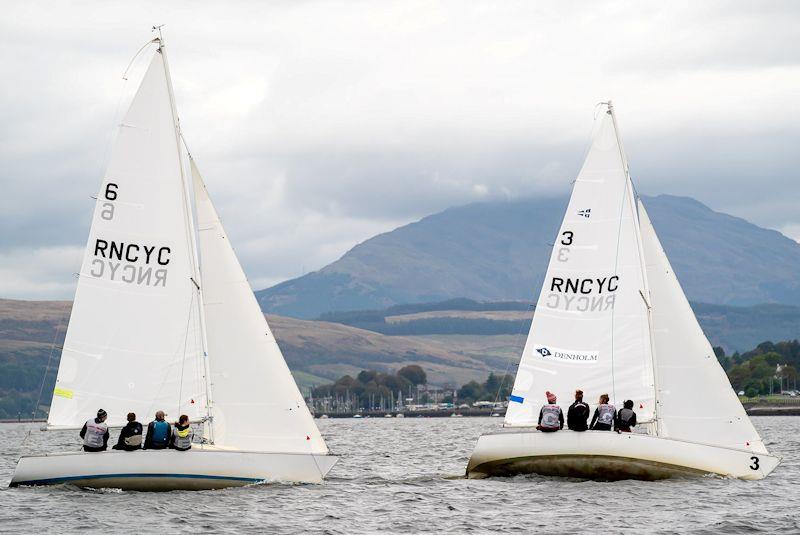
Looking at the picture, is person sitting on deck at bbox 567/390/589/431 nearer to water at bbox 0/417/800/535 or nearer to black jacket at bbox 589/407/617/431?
black jacket at bbox 589/407/617/431

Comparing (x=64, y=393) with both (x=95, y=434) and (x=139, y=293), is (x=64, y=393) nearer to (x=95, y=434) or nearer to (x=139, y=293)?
(x=95, y=434)

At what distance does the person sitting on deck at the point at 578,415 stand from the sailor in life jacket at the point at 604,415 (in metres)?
0.38

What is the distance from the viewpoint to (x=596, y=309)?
1476 inches

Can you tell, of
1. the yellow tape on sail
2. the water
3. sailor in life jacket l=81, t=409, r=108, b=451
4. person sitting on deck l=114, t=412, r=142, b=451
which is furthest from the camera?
the yellow tape on sail

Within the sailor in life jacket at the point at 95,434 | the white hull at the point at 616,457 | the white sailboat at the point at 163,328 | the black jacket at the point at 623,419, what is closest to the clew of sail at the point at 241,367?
the white sailboat at the point at 163,328

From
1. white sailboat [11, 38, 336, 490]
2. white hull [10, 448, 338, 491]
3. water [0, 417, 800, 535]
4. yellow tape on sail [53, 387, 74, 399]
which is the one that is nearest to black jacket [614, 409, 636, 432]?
water [0, 417, 800, 535]

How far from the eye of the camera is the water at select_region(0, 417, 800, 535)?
91.2 ft

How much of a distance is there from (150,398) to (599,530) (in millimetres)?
12366

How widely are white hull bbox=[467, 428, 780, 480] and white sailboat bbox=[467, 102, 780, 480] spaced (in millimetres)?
86

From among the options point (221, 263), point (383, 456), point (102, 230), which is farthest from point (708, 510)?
point (383, 456)

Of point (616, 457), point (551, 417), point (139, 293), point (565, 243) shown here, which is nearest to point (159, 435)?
point (139, 293)

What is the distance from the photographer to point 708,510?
29.9 m

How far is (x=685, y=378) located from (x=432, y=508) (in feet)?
30.0

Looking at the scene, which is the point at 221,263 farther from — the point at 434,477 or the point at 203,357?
the point at 434,477
